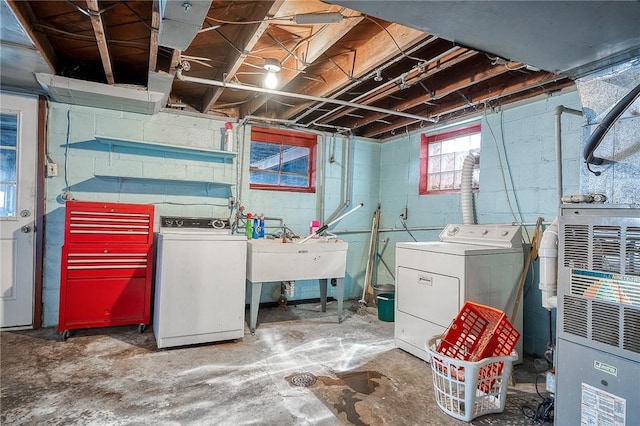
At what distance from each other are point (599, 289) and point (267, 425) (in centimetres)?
Answer: 172

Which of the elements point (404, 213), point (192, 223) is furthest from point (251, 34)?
point (404, 213)

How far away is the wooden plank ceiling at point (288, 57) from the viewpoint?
207 centimetres

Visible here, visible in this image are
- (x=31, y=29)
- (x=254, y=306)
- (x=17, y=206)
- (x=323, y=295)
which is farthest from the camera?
(x=323, y=295)

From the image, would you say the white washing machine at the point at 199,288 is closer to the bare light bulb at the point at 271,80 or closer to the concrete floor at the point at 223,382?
the concrete floor at the point at 223,382

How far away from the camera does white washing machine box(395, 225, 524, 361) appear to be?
95.4 inches

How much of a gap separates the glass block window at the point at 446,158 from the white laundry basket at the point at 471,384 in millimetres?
1857

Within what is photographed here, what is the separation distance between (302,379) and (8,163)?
10.3ft

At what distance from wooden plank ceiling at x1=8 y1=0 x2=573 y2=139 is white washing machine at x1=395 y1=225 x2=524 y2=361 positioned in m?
1.22

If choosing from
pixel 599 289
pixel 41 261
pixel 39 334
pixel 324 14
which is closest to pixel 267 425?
pixel 599 289

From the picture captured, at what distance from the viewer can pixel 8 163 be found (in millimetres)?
3064

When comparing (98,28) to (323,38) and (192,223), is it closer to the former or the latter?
(323,38)

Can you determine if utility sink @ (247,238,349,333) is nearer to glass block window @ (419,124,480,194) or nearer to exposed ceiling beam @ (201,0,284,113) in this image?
glass block window @ (419,124,480,194)

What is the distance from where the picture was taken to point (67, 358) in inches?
99.7

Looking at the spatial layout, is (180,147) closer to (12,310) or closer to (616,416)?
(12,310)
